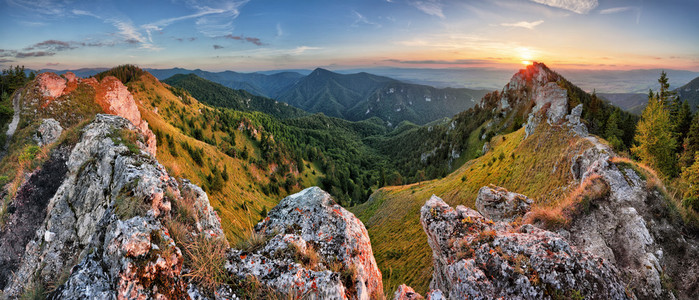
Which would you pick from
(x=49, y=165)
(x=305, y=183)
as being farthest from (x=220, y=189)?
(x=305, y=183)

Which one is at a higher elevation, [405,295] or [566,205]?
[566,205]

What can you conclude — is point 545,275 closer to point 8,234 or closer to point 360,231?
point 360,231

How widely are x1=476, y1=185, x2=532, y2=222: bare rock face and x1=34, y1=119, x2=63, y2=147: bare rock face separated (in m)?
34.2

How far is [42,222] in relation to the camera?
10.8m

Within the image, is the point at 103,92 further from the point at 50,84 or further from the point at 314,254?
the point at 314,254

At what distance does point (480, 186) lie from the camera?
129 feet

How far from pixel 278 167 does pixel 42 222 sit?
144 metres

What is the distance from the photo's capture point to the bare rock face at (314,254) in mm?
6652

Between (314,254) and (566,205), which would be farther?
(566,205)

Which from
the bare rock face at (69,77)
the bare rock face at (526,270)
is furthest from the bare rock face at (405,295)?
the bare rock face at (69,77)

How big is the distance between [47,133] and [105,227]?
74.3 ft

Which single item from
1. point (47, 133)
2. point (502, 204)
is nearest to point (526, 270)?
point (502, 204)

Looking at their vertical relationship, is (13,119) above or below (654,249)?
above

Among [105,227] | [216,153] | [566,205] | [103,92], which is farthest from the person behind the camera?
[216,153]
